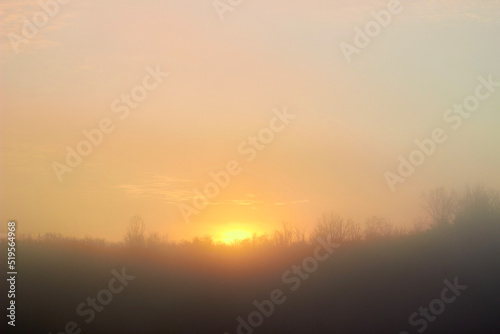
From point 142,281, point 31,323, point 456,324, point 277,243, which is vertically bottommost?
point 456,324

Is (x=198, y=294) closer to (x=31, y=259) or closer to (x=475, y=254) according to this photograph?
(x=31, y=259)

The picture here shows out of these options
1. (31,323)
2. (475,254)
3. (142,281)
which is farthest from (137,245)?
(475,254)

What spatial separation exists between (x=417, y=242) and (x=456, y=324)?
852 cm

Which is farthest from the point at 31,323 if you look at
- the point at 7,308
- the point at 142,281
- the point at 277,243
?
the point at 277,243

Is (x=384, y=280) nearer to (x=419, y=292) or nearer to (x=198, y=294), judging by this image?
(x=419, y=292)

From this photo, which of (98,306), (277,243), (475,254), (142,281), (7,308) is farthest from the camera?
(277,243)

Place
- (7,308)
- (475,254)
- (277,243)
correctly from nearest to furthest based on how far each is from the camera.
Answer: (7,308)
(475,254)
(277,243)

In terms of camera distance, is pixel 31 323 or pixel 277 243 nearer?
pixel 31 323

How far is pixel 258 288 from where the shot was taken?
36031 mm

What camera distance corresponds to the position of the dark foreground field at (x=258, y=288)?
103ft

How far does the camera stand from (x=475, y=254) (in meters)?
39.5

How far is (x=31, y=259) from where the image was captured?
32.2 meters

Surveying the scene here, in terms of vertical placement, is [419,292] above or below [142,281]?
below

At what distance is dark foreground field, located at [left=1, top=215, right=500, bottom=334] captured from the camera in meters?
31.4
